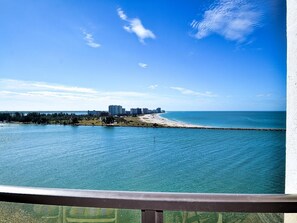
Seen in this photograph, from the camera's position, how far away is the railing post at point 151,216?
2.13ft

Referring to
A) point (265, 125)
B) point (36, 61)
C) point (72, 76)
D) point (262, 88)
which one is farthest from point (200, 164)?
point (36, 61)

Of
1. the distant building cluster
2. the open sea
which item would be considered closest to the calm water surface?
the open sea

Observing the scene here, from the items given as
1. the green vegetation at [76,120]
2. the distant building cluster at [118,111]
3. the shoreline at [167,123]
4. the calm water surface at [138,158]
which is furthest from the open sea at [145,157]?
the distant building cluster at [118,111]

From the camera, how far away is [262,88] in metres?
42.8

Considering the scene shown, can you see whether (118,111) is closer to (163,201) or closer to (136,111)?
(136,111)

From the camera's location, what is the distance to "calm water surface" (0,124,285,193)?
88.9 feet

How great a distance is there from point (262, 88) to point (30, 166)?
122 ft

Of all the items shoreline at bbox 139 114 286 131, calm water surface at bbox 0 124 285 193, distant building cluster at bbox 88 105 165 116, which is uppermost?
distant building cluster at bbox 88 105 165 116

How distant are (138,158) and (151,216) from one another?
3433 centimetres

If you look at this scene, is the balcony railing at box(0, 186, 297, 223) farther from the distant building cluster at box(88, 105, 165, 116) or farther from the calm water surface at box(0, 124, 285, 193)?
the distant building cluster at box(88, 105, 165, 116)

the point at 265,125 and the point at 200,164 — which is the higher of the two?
the point at 265,125

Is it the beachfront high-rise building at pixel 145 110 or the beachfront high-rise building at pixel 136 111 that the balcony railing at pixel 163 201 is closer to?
the beachfront high-rise building at pixel 136 111

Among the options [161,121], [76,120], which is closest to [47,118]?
[76,120]

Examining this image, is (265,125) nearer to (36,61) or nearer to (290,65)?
(36,61)
